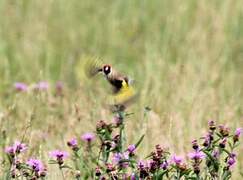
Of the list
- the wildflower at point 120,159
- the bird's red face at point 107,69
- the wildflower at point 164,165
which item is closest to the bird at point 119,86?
A: the bird's red face at point 107,69

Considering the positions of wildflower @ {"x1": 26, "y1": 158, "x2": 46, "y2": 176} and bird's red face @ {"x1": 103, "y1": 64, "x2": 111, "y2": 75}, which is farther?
bird's red face @ {"x1": 103, "y1": 64, "x2": 111, "y2": 75}

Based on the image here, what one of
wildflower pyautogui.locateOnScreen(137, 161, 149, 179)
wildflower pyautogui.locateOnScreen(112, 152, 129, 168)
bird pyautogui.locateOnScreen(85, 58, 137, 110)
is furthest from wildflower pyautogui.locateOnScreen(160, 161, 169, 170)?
bird pyautogui.locateOnScreen(85, 58, 137, 110)

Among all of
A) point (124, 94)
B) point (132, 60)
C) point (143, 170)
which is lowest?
point (143, 170)

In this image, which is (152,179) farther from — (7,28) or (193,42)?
(7,28)

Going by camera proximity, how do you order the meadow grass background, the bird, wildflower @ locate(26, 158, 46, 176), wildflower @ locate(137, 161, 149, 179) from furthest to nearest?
the meadow grass background
the bird
wildflower @ locate(26, 158, 46, 176)
wildflower @ locate(137, 161, 149, 179)

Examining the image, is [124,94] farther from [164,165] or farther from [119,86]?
[164,165]

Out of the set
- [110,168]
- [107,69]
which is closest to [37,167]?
[110,168]

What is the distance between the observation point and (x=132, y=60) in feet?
22.0

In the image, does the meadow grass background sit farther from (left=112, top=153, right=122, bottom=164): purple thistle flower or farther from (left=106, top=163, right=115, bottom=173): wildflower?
(left=106, top=163, right=115, bottom=173): wildflower

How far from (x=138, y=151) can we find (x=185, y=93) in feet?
3.51

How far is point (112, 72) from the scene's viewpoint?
3.42 m

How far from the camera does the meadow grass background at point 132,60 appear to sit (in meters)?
5.09

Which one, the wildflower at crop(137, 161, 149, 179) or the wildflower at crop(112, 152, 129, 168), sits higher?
the wildflower at crop(112, 152, 129, 168)

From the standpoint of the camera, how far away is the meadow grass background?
5.09 metres
